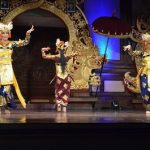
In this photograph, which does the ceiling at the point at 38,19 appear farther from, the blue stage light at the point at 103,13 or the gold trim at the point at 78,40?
the blue stage light at the point at 103,13

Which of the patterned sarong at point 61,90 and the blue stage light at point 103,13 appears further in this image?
the blue stage light at point 103,13

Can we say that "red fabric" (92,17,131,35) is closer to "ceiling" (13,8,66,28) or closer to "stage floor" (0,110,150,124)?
"ceiling" (13,8,66,28)

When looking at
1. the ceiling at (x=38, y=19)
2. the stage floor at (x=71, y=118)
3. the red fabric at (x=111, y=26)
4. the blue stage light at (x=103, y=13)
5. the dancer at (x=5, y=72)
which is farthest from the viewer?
the blue stage light at (x=103, y=13)

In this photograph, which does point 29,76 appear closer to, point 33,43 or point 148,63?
point 33,43

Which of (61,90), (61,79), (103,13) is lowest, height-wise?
(61,90)

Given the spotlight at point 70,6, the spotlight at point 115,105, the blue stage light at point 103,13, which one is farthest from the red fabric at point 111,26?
the spotlight at point 115,105

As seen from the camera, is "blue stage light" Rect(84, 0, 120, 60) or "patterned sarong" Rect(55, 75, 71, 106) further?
"blue stage light" Rect(84, 0, 120, 60)

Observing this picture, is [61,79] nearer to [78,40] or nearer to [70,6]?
[78,40]

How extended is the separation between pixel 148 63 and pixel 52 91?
1.94 metres

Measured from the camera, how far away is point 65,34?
716 cm
